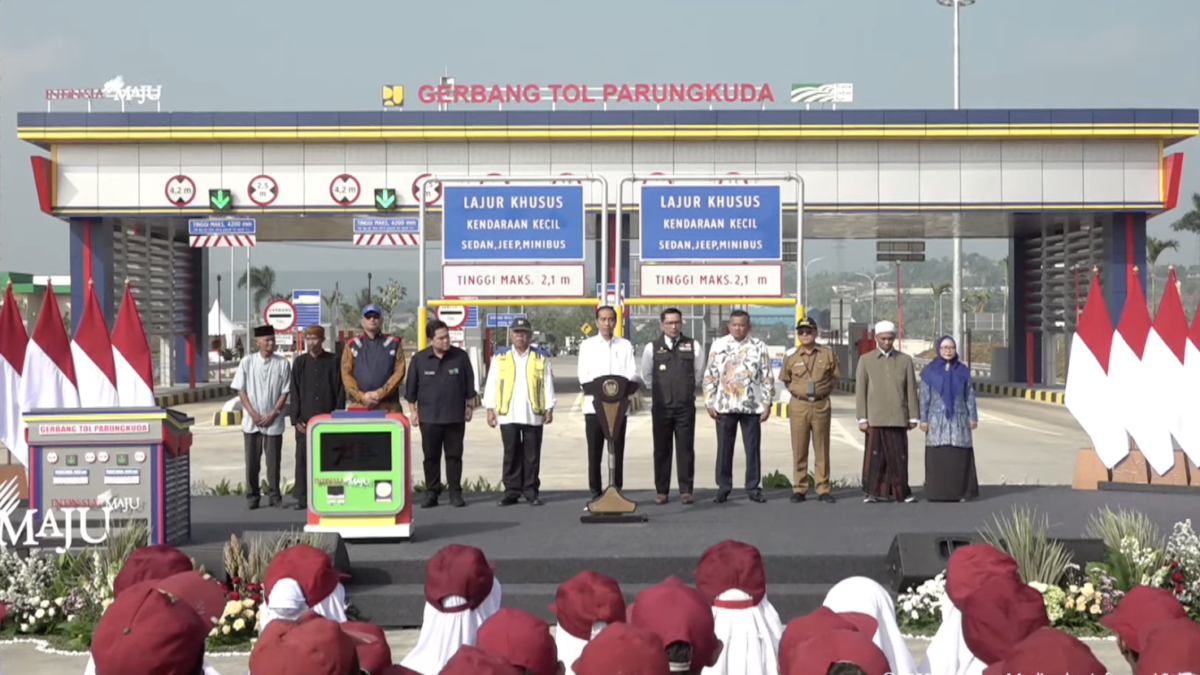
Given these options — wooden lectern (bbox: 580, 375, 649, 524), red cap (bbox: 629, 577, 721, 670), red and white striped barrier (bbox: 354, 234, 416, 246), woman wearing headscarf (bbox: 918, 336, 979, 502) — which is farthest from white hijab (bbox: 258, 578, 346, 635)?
red and white striped barrier (bbox: 354, 234, 416, 246)

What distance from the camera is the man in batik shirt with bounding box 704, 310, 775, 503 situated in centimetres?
1294

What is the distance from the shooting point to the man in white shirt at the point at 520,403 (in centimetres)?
1296

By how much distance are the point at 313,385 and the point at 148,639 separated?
917cm

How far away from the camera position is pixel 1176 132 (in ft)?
109

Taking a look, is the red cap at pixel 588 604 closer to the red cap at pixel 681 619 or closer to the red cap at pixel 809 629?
the red cap at pixel 681 619

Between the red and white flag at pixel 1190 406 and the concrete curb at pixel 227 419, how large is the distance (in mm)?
20070

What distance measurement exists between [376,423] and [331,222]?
88.7 ft

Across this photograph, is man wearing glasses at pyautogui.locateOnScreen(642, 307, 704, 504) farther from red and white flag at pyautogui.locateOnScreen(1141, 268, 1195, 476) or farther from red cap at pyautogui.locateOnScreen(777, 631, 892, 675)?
red cap at pyautogui.locateOnScreen(777, 631, 892, 675)

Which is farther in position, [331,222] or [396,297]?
[396,297]

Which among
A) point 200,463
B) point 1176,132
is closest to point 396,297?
point 1176,132

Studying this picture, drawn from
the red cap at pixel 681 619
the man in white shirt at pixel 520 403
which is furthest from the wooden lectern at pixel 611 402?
the red cap at pixel 681 619

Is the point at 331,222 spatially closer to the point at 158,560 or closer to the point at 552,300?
the point at 552,300

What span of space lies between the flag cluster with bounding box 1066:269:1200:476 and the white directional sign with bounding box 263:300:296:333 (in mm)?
19563

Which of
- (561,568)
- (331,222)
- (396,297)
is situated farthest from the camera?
(396,297)
